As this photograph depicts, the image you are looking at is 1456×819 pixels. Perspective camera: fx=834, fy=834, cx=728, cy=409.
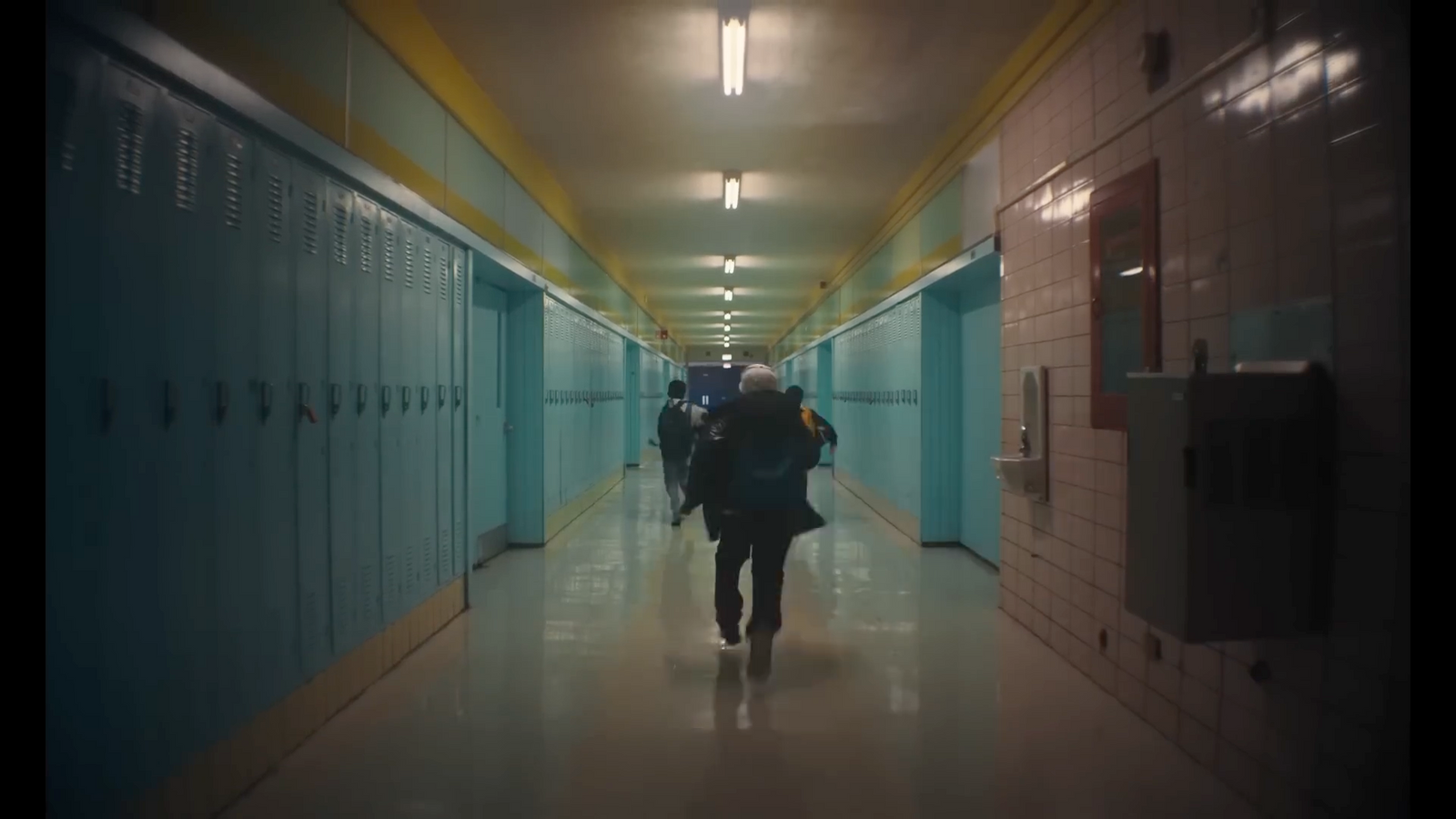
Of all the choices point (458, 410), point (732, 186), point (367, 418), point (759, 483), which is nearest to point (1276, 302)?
point (759, 483)

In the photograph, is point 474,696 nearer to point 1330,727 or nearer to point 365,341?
point 365,341

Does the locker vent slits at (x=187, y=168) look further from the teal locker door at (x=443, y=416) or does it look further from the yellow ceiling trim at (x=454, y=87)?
the teal locker door at (x=443, y=416)

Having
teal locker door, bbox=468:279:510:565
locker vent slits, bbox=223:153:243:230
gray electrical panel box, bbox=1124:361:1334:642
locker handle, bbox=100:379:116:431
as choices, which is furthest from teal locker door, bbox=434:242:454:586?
gray electrical panel box, bbox=1124:361:1334:642

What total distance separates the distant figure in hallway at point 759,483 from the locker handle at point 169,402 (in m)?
2.18

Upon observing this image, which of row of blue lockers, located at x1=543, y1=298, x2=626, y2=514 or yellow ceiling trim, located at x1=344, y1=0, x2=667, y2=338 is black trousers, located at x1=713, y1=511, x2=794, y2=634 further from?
row of blue lockers, located at x1=543, y1=298, x2=626, y2=514

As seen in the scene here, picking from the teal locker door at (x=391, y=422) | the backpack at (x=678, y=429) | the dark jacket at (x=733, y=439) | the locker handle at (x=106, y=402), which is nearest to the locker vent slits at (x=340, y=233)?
the teal locker door at (x=391, y=422)

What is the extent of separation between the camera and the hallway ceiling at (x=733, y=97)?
13.9 ft

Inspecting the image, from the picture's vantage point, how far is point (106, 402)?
6.81 feet

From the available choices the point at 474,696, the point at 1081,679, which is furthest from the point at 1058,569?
the point at 474,696

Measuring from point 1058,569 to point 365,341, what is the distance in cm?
348

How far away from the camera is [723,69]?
14.7ft

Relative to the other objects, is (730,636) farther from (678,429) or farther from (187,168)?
(678,429)

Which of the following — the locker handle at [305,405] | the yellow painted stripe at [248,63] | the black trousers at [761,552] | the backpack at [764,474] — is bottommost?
the black trousers at [761,552]

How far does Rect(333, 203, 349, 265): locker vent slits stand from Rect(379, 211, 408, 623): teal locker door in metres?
0.39
